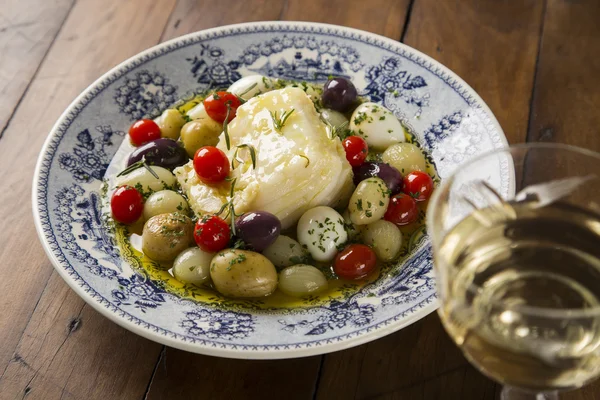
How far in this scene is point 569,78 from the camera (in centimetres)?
279

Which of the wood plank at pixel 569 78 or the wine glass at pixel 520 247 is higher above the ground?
the wine glass at pixel 520 247

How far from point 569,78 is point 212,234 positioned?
5.32 ft

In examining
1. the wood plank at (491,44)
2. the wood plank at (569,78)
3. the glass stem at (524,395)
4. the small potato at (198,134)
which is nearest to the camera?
the glass stem at (524,395)

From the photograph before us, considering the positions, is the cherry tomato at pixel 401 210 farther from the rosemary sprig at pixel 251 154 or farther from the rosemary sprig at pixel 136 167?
the rosemary sprig at pixel 136 167

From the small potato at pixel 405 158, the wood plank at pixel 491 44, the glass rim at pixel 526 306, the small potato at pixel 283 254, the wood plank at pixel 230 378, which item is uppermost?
the glass rim at pixel 526 306

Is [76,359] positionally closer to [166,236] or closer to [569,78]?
[166,236]

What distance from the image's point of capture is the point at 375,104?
249 centimetres

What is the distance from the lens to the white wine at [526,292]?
4.19 ft

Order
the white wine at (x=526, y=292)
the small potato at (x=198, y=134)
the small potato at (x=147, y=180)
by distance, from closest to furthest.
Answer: the white wine at (x=526, y=292), the small potato at (x=147, y=180), the small potato at (x=198, y=134)

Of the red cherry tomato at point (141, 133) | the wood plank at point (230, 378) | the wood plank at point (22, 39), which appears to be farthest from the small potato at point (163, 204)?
the wood plank at point (22, 39)

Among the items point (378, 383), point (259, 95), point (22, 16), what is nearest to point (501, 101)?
point (259, 95)

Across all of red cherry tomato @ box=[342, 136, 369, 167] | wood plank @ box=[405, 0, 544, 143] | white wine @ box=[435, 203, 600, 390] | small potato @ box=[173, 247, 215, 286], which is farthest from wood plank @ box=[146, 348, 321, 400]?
wood plank @ box=[405, 0, 544, 143]

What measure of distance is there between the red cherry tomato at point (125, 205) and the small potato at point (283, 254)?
445 millimetres

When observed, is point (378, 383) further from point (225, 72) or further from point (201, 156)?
point (225, 72)
